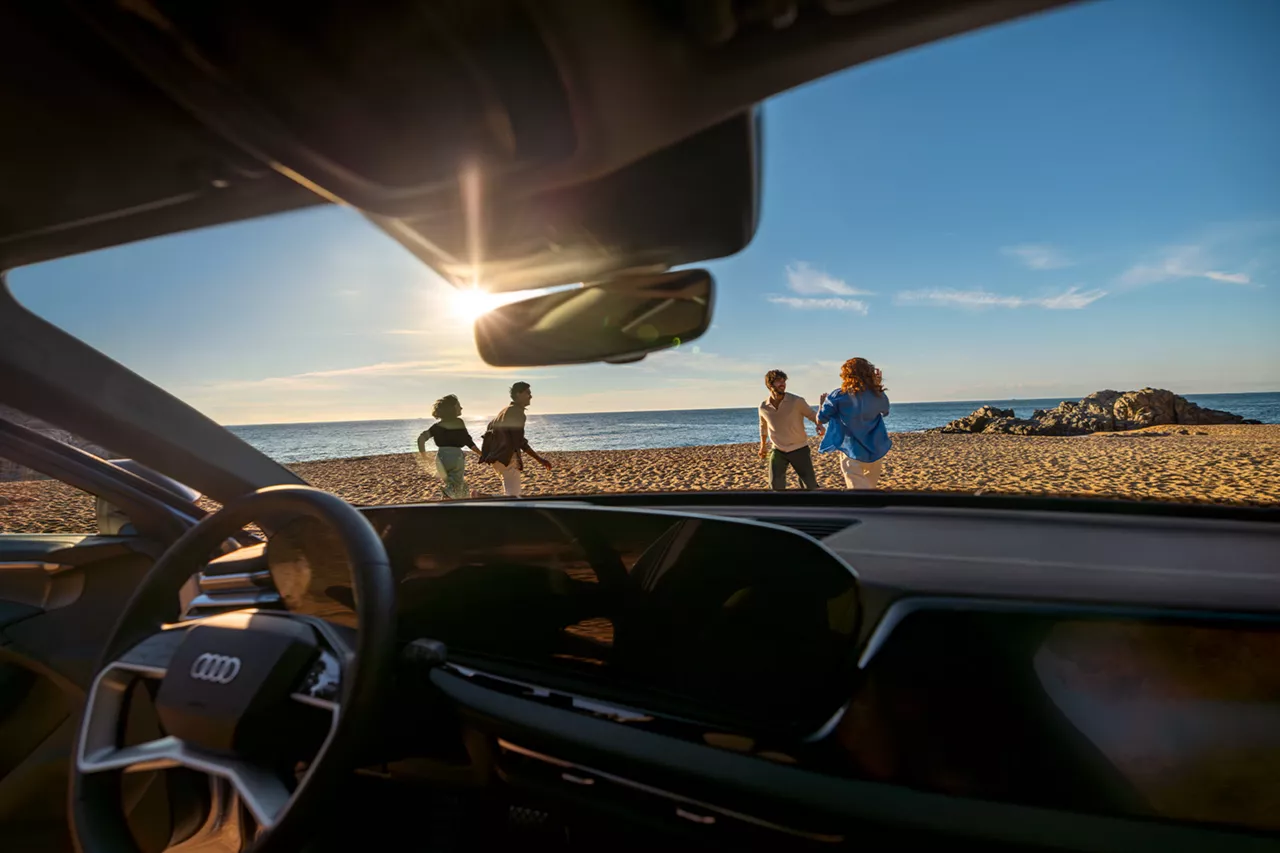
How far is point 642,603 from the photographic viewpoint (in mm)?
1987

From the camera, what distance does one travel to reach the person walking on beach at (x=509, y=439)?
25.7ft

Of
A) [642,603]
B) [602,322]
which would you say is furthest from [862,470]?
[602,322]

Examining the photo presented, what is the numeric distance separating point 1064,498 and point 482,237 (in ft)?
Answer: 6.69

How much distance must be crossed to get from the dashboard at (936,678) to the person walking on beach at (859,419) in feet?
13.8

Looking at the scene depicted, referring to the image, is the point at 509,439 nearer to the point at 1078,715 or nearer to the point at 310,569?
the point at 310,569

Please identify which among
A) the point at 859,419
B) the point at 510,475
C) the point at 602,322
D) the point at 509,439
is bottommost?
the point at 510,475

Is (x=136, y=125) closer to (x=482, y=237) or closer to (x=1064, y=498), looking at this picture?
(x=482, y=237)

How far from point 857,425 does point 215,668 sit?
219 inches

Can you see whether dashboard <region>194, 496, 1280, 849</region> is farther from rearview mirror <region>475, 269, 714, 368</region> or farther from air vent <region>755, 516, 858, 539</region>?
rearview mirror <region>475, 269, 714, 368</region>

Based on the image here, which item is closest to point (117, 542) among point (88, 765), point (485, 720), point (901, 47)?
point (88, 765)

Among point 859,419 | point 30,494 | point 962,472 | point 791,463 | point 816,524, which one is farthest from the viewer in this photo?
point 962,472

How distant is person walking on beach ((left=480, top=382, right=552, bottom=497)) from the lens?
25.7 ft

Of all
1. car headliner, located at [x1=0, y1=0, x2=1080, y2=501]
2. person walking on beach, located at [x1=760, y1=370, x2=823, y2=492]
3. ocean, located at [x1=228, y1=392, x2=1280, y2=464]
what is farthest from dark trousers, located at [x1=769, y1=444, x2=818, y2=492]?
ocean, located at [x1=228, y1=392, x2=1280, y2=464]

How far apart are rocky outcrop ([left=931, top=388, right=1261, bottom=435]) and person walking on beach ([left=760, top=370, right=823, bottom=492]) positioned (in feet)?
140
